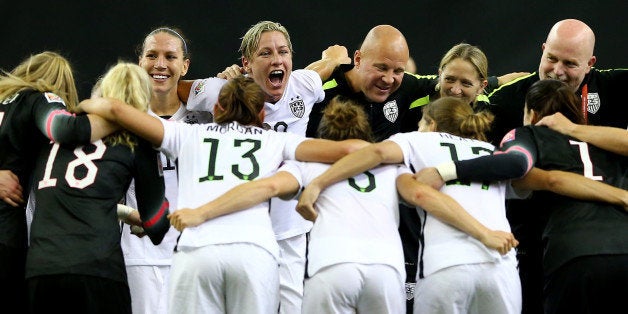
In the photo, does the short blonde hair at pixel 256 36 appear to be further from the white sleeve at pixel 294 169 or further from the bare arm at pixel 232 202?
the bare arm at pixel 232 202

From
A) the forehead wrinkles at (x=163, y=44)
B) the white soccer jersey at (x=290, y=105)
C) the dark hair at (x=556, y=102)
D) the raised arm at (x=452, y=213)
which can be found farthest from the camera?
the forehead wrinkles at (x=163, y=44)

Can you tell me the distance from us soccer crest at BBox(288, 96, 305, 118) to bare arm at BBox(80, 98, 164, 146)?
1466 millimetres

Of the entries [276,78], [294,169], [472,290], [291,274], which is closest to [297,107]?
[276,78]

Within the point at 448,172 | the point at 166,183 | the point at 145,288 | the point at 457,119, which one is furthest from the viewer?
the point at 166,183

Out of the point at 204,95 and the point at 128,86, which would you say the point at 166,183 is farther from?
the point at 128,86

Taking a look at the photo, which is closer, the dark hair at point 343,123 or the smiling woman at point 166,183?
the dark hair at point 343,123

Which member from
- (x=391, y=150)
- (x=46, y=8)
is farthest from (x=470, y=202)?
(x=46, y=8)

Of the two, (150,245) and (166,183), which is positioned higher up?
(166,183)

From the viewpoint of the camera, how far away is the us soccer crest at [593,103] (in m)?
5.68

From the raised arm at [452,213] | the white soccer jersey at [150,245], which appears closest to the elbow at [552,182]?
the raised arm at [452,213]

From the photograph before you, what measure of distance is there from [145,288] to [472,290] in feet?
6.55

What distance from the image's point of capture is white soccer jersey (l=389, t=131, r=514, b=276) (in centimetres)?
402

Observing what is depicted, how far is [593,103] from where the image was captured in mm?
5699

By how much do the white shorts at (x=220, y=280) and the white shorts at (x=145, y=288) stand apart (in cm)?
122
